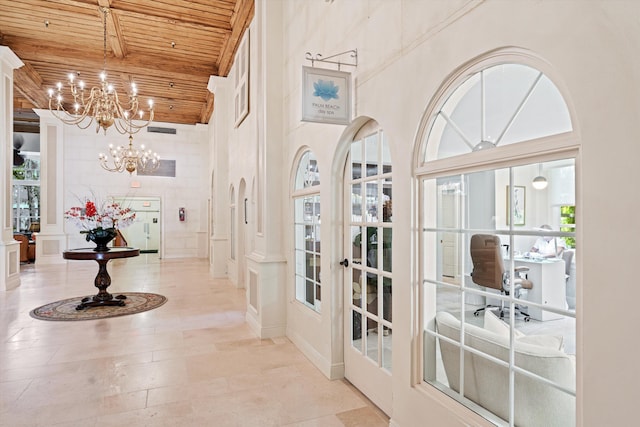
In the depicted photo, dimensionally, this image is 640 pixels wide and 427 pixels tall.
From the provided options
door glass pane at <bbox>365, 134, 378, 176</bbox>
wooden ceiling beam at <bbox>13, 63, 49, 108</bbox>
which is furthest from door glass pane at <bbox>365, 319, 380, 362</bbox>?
wooden ceiling beam at <bbox>13, 63, 49, 108</bbox>

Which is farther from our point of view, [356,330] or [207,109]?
[207,109]

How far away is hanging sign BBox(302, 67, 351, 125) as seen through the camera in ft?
9.08

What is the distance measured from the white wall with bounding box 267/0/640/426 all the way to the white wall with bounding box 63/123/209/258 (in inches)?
449

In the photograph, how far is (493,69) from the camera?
5.98ft

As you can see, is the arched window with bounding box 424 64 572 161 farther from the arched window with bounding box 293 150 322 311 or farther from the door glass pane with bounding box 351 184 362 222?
the arched window with bounding box 293 150 322 311

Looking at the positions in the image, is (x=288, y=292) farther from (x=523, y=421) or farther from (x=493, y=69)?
(x=493, y=69)

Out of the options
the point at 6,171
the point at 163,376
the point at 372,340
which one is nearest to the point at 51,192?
the point at 6,171

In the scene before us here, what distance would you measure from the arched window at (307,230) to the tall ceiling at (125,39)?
3.66 metres

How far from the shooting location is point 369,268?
9.83 feet

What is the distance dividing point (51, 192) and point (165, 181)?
3295 mm

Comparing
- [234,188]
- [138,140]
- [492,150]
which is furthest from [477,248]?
[138,140]

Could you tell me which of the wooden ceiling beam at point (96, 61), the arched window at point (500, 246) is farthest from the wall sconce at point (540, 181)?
the wooden ceiling beam at point (96, 61)

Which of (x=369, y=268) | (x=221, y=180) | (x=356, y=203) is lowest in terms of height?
(x=369, y=268)

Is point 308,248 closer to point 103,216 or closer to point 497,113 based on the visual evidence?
point 497,113
